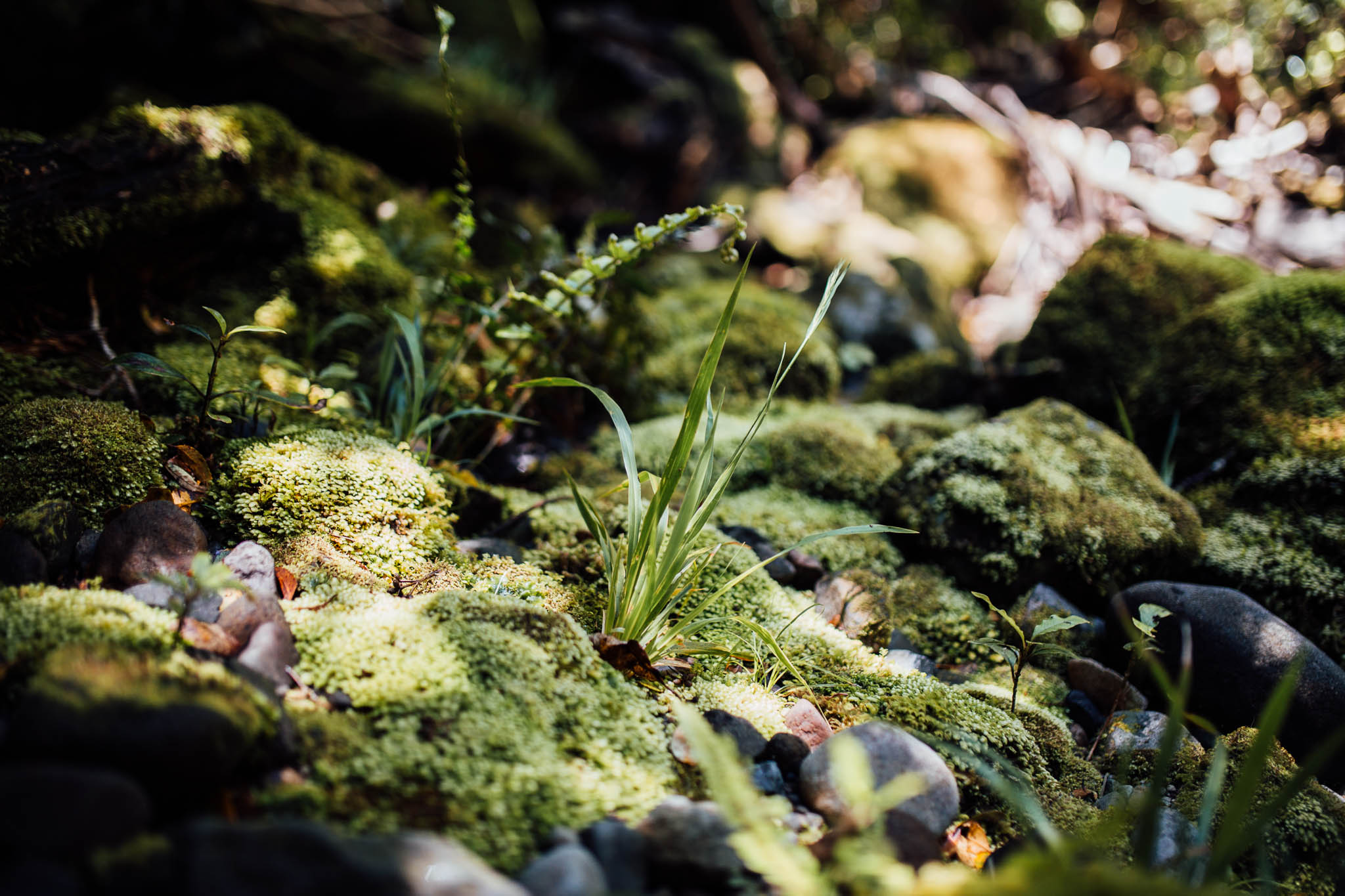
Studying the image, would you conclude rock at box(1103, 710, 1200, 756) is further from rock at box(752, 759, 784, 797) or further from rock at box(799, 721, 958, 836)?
rock at box(752, 759, 784, 797)

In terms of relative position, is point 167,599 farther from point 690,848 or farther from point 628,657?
point 690,848

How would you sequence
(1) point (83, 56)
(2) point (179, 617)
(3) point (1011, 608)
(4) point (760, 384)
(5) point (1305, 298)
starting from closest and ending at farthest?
(2) point (179, 617) → (3) point (1011, 608) → (5) point (1305, 298) → (1) point (83, 56) → (4) point (760, 384)

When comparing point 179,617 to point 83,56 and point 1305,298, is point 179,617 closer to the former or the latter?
point 83,56

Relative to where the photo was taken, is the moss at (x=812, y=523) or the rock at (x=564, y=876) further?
the moss at (x=812, y=523)

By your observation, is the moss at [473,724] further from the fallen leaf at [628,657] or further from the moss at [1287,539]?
the moss at [1287,539]

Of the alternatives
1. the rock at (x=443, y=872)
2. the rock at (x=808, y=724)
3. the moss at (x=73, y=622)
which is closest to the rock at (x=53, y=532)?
the moss at (x=73, y=622)

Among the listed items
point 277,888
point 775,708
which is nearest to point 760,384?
point 775,708
